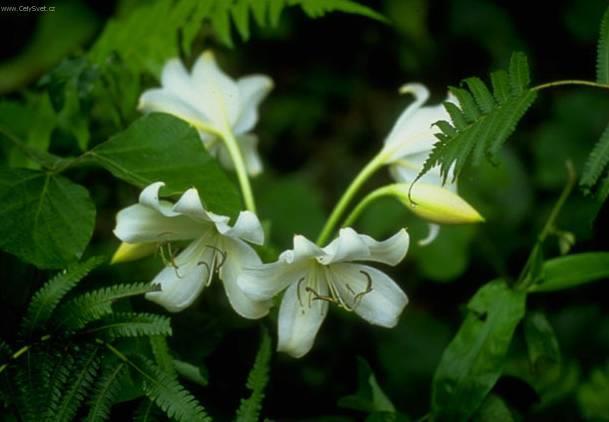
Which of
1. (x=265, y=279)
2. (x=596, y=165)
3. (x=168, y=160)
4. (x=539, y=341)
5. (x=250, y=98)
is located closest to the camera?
(x=596, y=165)

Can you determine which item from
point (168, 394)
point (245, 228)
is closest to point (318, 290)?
point (245, 228)

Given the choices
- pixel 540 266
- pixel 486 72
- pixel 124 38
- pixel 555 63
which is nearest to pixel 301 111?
pixel 486 72

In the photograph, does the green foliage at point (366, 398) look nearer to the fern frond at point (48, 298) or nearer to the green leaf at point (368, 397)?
the green leaf at point (368, 397)

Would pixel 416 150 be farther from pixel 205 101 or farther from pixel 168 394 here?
pixel 168 394

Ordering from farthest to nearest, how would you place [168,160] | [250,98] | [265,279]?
1. [250,98]
2. [168,160]
3. [265,279]

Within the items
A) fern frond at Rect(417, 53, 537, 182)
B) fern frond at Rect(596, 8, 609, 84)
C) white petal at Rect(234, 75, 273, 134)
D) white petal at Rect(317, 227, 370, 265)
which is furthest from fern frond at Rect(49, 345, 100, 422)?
fern frond at Rect(596, 8, 609, 84)

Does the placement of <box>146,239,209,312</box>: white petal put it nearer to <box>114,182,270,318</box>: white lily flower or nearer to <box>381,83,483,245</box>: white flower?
<box>114,182,270,318</box>: white lily flower

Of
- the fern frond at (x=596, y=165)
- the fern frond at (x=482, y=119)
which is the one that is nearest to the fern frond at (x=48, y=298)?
the fern frond at (x=482, y=119)
